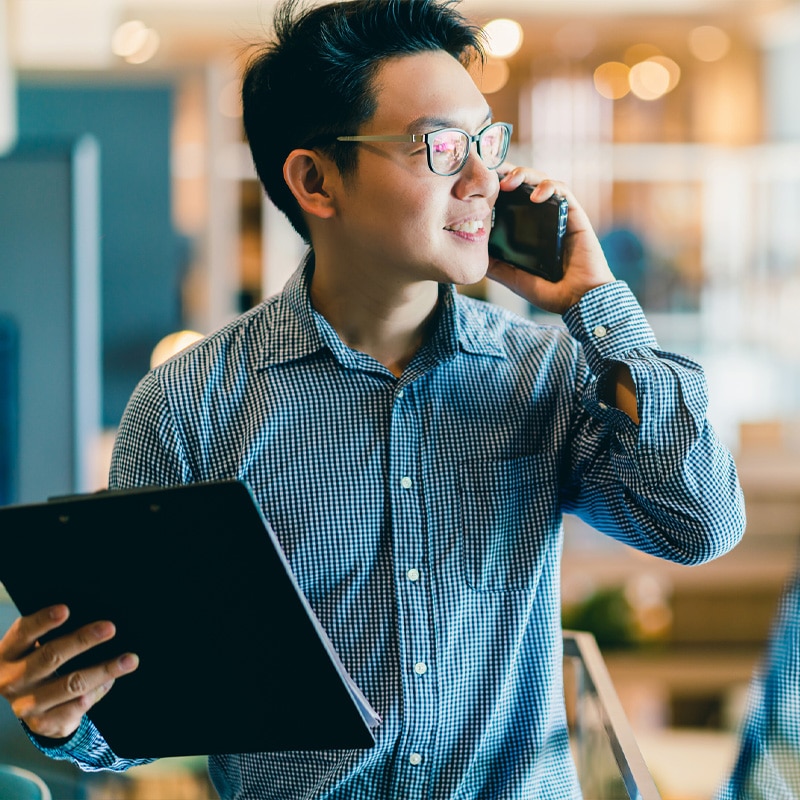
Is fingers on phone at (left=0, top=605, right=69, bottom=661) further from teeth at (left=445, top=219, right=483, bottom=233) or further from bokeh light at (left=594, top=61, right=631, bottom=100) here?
bokeh light at (left=594, top=61, right=631, bottom=100)

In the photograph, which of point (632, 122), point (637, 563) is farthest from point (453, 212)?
point (632, 122)

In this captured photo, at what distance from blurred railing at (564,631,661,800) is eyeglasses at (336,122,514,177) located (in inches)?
24.2

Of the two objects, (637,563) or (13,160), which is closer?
(13,160)

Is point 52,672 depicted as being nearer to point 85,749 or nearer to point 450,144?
point 85,749

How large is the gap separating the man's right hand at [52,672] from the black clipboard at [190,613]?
0.01m

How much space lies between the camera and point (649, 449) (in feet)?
3.57

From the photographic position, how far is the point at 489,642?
1.15 metres

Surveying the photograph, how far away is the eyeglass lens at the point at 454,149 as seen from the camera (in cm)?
111

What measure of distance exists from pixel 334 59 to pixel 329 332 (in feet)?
0.99

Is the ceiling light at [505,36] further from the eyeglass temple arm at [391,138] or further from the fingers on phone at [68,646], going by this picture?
the fingers on phone at [68,646]

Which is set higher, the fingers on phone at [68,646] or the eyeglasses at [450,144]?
the eyeglasses at [450,144]

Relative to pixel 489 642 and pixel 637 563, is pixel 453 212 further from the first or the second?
pixel 637 563

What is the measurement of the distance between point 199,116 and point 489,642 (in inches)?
94.7

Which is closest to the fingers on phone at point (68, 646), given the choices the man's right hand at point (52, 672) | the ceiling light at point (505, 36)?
the man's right hand at point (52, 672)
